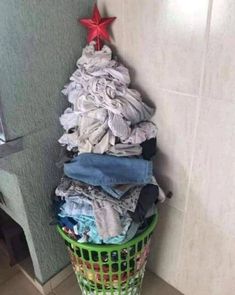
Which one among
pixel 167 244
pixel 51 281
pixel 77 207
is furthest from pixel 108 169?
pixel 51 281

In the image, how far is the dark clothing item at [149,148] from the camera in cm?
97

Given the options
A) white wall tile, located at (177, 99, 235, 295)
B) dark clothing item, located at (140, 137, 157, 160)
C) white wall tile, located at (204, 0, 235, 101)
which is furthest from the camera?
dark clothing item, located at (140, 137, 157, 160)

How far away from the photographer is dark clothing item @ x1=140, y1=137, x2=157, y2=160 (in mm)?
971

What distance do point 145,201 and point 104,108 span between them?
0.33 m

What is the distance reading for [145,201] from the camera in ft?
2.96

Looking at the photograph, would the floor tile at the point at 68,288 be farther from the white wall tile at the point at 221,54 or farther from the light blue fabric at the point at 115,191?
the white wall tile at the point at 221,54

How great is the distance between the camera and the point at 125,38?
960 millimetres

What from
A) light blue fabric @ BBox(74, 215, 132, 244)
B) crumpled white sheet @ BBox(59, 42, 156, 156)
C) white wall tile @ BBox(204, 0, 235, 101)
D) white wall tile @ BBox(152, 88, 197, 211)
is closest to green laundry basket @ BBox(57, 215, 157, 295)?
light blue fabric @ BBox(74, 215, 132, 244)

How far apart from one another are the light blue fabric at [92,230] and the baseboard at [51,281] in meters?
0.47

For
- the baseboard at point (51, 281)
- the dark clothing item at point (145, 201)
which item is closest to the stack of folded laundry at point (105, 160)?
the dark clothing item at point (145, 201)

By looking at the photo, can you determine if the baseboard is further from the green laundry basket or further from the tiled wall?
the tiled wall

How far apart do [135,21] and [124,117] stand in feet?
1.03

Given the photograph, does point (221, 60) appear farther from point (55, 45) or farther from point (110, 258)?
point (110, 258)

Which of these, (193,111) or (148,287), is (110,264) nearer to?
(148,287)
